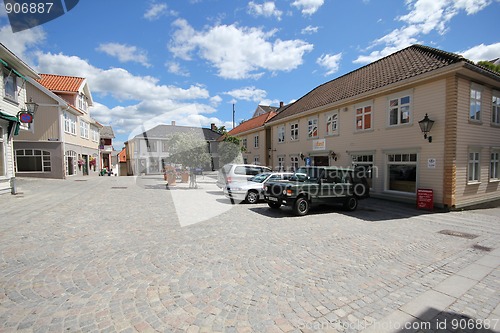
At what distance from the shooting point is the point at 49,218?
7367 mm

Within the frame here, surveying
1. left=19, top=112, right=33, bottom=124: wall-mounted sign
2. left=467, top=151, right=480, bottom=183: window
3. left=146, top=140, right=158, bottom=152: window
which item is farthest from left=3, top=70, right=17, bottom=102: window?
left=146, top=140, right=158, bottom=152: window

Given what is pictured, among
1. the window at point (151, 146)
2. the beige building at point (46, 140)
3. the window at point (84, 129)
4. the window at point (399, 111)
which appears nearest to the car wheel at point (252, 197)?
the window at point (399, 111)

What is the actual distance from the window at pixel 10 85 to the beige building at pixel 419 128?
18358 millimetres

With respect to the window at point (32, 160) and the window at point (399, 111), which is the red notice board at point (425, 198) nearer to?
the window at point (399, 111)

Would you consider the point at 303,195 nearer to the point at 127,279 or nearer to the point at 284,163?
the point at 127,279

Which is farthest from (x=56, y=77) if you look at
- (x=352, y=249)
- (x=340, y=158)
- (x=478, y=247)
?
(x=478, y=247)

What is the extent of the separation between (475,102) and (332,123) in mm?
7195

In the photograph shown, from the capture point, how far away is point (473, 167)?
1113 centimetres

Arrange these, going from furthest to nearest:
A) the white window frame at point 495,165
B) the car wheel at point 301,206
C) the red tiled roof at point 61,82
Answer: the red tiled roof at point 61,82 < the white window frame at point 495,165 < the car wheel at point 301,206

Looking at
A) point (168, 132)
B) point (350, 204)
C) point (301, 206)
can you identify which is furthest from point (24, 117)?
point (168, 132)

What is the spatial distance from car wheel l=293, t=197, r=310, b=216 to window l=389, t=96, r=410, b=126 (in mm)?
7398

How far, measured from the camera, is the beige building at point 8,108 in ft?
37.4

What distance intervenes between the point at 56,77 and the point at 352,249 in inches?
1271

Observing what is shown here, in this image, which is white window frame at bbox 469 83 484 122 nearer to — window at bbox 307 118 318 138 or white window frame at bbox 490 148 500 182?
white window frame at bbox 490 148 500 182
